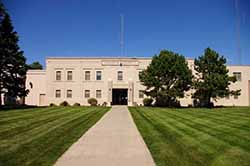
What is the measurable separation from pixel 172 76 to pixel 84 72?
1563 centimetres

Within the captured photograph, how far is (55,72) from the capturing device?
45656mm

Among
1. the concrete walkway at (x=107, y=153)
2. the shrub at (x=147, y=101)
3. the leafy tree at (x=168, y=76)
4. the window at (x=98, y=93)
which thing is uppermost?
the leafy tree at (x=168, y=76)

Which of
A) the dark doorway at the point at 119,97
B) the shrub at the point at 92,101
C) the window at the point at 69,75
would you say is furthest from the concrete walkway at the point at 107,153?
the dark doorway at the point at 119,97

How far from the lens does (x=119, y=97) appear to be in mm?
47438

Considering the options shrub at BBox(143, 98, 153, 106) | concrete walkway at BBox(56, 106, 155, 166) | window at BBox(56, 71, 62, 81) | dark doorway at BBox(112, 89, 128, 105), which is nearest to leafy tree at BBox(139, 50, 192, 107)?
shrub at BBox(143, 98, 153, 106)

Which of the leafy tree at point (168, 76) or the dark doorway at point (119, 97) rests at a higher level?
the leafy tree at point (168, 76)

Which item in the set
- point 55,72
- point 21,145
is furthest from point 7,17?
point 21,145

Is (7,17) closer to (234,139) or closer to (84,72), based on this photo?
(84,72)

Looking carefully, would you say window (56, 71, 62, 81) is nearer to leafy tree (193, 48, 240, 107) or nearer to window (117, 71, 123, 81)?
window (117, 71, 123, 81)

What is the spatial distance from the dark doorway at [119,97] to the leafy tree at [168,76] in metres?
9.50

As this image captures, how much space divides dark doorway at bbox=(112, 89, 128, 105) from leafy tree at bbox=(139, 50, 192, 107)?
374 inches

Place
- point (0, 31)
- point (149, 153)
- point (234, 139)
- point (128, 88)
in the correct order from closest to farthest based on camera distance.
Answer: point (149, 153)
point (234, 139)
point (0, 31)
point (128, 88)

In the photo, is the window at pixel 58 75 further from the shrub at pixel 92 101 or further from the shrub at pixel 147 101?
the shrub at pixel 147 101

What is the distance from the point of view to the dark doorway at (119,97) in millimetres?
47000
